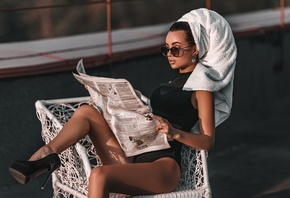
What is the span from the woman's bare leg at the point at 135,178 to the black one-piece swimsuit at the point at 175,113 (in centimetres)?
5

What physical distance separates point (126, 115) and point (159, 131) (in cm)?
18

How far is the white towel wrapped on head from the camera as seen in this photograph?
15.4 feet

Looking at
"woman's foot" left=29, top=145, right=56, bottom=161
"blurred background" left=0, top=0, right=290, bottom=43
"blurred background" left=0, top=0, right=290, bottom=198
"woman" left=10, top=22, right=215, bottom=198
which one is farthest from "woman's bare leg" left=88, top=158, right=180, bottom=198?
"blurred background" left=0, top=0, right=290, bottom=43

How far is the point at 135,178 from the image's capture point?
4500 millimetres

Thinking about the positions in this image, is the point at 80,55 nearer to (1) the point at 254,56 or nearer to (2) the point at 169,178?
(1) the point at 254,56

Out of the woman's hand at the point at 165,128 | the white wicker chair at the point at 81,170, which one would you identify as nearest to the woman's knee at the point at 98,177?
the white wicker chair at the point at 81,170

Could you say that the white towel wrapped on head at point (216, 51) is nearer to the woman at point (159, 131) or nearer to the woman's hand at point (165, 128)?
the woman at point (159, 131)

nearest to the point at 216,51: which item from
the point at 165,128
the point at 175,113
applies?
the point at 175,113

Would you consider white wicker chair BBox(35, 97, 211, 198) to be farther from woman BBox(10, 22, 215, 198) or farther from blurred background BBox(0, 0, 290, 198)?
blurred background BBox(0, 0, 290, 198)

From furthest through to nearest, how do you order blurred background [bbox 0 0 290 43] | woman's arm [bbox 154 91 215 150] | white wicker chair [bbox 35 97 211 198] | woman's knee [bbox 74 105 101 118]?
blurred background [bbox 0 0 290 43], woman's knee [bbox 74 105 101 118], white wicker chair [bbox 35 97 211 198], woman's arm [bbox 154 91 215 150]

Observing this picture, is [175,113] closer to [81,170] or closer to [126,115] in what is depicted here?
[126,115]

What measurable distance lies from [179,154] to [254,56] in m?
4.09

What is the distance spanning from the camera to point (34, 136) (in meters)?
6.68

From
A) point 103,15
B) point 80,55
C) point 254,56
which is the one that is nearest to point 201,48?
point 80,55
